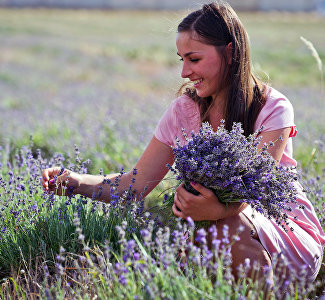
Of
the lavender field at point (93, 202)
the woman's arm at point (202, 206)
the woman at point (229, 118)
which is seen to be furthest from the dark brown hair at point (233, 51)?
the woman's arm at point (202, 206)

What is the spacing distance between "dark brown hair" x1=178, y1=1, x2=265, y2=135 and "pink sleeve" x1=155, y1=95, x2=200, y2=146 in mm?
247

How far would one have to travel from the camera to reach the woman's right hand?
269 centimetres

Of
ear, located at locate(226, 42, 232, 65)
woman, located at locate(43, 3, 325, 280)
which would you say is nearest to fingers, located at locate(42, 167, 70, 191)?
woman, located at locate(43, 3, 325, 280)

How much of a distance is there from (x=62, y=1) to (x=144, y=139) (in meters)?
61.4

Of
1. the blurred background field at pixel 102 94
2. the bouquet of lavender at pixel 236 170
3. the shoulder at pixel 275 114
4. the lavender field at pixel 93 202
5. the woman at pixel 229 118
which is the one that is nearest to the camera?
the lavender field at pixel 93 202

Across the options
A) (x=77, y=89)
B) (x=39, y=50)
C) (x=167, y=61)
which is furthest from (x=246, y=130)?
(x=39, y=50)

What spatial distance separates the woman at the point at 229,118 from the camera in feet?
7.84

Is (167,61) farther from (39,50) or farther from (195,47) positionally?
(195,47)

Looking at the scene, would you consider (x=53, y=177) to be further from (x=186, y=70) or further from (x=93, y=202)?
(x=186, y=70)

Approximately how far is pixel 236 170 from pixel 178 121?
0.87 meters

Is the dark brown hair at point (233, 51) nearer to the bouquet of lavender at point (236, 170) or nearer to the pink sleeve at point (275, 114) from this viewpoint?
the pink sleeve at point (275, 114)

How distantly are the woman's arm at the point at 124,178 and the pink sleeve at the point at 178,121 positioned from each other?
6 centimetres

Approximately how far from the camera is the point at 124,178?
2.90 m

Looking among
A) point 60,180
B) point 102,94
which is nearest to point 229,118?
point 60,180
